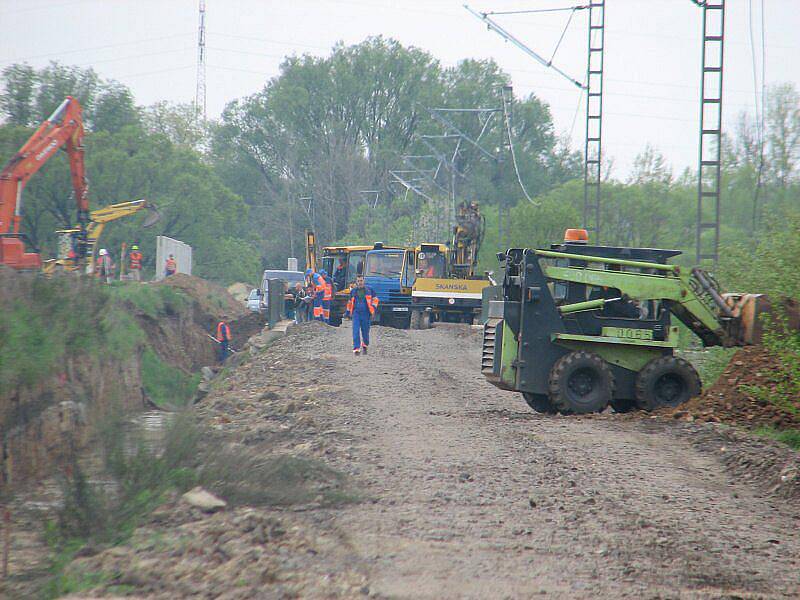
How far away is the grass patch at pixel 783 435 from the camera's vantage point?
10852 millimetres

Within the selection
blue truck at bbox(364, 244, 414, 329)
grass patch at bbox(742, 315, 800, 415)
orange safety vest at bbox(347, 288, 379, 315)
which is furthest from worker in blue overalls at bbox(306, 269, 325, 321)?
grass patch at bbox(742, 315, 800, 415)

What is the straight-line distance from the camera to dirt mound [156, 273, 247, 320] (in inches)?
1651

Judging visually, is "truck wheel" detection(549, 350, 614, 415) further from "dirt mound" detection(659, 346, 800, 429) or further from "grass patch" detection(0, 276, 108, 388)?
"grass patch" detection(0, 276, 108, 388)

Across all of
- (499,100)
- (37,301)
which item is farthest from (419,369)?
(499,100)

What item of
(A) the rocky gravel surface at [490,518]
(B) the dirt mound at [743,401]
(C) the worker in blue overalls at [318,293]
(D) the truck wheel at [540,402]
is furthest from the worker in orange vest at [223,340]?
(B) the dirt mound at [743,401]

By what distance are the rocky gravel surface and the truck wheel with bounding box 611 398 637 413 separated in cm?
87

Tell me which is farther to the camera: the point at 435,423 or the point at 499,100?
the point at 499,100

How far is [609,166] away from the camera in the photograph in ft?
181

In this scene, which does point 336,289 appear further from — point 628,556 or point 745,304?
point 628,556

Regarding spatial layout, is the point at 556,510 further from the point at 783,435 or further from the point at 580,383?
the point at 580,383

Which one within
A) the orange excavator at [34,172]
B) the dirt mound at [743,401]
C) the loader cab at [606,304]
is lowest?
the dirt mound at [743,401]

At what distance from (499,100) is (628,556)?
255 feet

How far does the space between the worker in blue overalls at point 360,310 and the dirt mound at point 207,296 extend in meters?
21.3

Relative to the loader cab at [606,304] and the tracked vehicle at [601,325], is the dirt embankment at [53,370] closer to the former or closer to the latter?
the tracked vehicle at [601,325]
